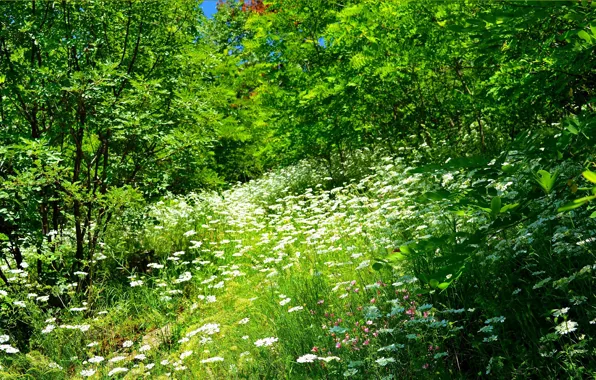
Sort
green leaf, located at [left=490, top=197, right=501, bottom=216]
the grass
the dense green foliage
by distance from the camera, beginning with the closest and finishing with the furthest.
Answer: green leaf, located at [left=490, top=197, right=501, bottom=216]
the dense green foliage
the grass

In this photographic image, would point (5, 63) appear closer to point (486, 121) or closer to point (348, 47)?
point (348, 47)

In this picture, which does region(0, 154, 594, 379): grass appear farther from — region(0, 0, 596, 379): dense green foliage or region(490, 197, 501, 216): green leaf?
region(490, 197, 501, 216): green leaf

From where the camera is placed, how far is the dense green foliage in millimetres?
2939

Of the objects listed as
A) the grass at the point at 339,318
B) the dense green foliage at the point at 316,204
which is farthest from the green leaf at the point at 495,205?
the grass at the point at 339,318

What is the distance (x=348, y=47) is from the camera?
32.4ft

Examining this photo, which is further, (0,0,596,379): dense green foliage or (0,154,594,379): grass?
(0,154,594,379): grass

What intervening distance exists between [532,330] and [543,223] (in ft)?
3.11

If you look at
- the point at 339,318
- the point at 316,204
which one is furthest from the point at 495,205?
the point at 316,204

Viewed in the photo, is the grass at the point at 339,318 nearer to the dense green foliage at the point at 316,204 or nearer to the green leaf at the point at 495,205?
the dense green foliage at the point at 316,204

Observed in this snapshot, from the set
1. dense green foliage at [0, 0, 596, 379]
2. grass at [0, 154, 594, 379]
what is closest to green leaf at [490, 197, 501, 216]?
dense green foliage at [0, 0, 596, 379]

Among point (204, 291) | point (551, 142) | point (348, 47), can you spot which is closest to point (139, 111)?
point (204, 291)

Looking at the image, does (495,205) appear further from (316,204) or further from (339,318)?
(316,204)

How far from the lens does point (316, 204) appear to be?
7.90m

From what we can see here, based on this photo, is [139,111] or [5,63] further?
[139,111]
